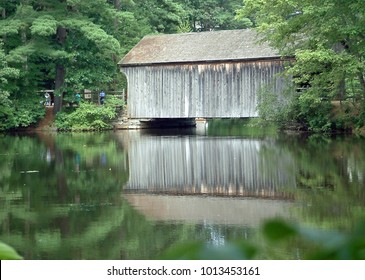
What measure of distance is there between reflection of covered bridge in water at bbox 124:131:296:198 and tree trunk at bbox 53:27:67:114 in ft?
49.6

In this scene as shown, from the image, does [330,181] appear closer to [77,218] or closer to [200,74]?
[77,218]

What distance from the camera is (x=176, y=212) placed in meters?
12.5

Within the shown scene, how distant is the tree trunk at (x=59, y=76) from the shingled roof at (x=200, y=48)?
12.2ft

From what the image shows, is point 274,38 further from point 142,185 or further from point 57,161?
point 142,185

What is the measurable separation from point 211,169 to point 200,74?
19.9 meters

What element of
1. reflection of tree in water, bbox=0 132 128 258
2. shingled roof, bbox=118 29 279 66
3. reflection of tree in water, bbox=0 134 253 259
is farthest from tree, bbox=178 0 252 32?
reflection of tree in water, bbox=0 134 253 259

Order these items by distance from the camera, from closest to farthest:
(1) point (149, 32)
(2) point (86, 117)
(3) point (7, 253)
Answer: (3) point (7, 253) → (2) point (86, 117) → (1) point (149, 32)

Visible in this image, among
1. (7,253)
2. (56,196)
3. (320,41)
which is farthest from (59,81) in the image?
(7,253)

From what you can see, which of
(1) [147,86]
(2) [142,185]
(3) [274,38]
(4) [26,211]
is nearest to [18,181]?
(2) [142,185]

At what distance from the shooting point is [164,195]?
579 inches

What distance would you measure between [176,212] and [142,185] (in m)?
4.05

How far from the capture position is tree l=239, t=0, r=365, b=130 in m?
26.9

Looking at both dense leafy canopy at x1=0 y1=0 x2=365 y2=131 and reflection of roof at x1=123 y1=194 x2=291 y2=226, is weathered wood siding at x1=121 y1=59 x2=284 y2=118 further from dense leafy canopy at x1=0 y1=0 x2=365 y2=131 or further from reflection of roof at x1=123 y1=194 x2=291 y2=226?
reflection of roof at x1=123 y1=194 x2=291 y2=226

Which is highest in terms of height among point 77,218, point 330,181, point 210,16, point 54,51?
point 210,16
